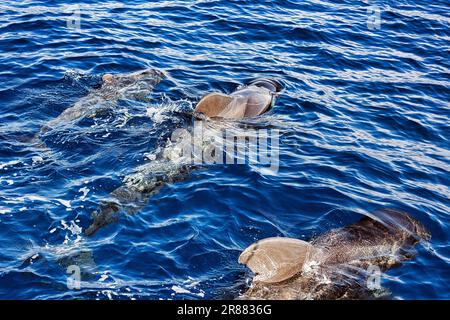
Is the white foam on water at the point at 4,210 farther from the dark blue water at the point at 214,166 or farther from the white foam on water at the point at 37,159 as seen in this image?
the white foam on water at the point at 37,159

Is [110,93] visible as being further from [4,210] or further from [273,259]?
[273,259]

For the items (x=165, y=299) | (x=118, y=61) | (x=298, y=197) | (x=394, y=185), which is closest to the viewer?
(x=165, y=299)

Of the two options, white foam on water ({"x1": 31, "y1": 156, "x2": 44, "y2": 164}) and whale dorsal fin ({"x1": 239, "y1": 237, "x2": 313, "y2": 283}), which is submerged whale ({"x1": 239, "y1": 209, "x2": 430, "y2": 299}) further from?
white foam on water ({"x1": 31, "y1": 156, "x2": 44, "y2": 164})

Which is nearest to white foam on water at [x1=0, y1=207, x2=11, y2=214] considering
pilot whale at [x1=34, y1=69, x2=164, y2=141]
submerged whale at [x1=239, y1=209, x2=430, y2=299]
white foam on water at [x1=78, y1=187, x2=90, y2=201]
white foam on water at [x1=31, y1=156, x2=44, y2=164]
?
white foam on water at [x1=78, y1=187, x2=90, y2=201]

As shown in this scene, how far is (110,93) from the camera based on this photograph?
49.0 feet

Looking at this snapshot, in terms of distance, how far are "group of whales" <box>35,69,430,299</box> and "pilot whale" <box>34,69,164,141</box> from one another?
4 cm

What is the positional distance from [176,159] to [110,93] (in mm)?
3450

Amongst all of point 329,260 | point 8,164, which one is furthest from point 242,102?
point 329,260

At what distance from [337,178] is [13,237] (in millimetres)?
6129

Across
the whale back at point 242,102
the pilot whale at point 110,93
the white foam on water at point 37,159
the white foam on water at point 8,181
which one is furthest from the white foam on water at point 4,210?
the whale back at point 242,102

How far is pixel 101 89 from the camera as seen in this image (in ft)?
49.5

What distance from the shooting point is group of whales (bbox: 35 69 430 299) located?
9102mm
